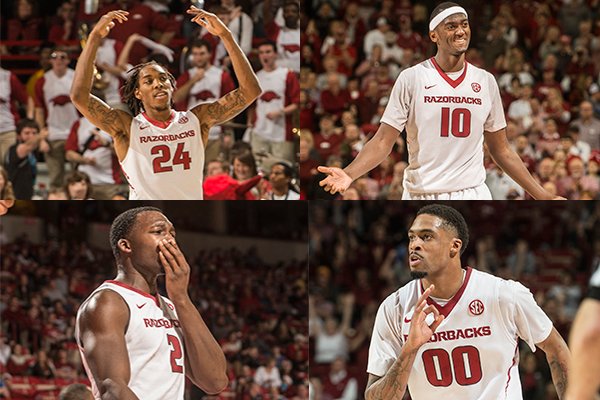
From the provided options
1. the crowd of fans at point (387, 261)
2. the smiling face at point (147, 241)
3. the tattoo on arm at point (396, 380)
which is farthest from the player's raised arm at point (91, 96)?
the crowd of fans at point (387, 261)

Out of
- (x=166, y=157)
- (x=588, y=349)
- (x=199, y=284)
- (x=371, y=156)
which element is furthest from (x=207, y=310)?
(x=588, y=349)

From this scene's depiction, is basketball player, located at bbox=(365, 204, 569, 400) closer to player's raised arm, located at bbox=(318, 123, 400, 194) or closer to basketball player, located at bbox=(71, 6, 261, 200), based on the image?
player's raised arm, located at bbox=(318, 123, 400, 194)

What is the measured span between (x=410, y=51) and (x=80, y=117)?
419cm

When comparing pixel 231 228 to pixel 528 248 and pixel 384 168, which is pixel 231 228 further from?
pixel 528 248

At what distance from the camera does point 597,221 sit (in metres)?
18.4

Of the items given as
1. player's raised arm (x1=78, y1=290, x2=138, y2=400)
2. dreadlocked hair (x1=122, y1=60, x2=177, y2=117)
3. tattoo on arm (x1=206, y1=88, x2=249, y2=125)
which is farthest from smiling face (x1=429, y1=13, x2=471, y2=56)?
player's raised arm (x1=78, y1=290, x2=138, y2=400)

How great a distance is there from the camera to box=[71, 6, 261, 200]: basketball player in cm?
805

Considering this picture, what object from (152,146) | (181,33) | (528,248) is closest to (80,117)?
(181,33)

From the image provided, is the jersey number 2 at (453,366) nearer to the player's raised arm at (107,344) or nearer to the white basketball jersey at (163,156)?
the player's raised arm at (107,344)

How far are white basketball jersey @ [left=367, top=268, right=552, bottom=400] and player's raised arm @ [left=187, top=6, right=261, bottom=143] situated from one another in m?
2.09

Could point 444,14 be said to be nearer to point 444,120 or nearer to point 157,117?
point 444,120

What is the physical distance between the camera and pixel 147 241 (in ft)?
21.5

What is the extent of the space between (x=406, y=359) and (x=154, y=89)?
2.66 meters

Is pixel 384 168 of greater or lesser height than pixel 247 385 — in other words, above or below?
above
